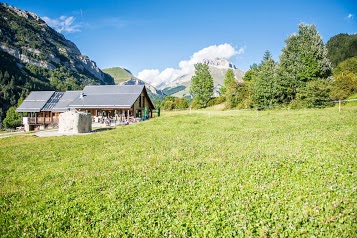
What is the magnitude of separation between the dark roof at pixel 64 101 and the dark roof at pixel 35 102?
4373 millimetres

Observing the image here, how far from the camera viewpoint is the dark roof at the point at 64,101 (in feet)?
203

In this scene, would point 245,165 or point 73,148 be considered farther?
point 73,148

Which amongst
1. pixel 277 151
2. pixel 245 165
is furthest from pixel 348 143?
pixel 245 165

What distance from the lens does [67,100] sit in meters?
64.2

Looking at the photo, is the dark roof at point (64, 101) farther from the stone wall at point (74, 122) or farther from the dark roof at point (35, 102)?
the stone wall at point (74, 122)

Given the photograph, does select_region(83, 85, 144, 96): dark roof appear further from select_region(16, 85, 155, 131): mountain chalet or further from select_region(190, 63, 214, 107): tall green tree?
select_region(190, 63, 214, 107): tall green tree

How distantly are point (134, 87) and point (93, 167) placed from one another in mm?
46898

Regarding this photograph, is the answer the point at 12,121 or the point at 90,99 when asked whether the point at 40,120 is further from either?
the point at 12,121

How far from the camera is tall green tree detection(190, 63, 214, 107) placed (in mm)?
88750

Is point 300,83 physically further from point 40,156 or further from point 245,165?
point 40,156

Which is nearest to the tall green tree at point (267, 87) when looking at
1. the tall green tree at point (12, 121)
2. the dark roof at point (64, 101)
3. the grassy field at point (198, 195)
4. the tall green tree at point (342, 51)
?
the grassy field at point (198, 195)

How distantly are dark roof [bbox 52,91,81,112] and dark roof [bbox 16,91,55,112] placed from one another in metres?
4.37

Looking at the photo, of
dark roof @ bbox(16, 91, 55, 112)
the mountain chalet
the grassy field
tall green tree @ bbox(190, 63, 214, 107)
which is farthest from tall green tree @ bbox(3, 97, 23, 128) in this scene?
the grassy field

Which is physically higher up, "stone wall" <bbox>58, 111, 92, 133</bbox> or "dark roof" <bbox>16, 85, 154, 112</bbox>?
"dark roof" <bbox>16, 85, 154, 112</bbox>
